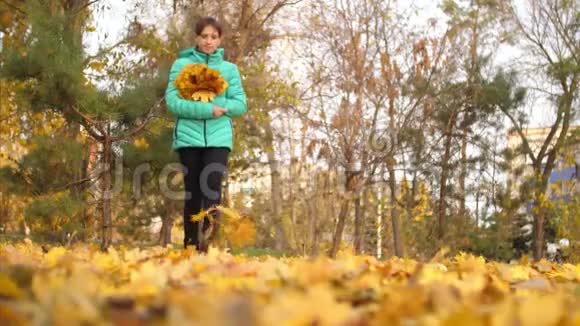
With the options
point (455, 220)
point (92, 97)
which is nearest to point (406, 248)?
point (455, 220)

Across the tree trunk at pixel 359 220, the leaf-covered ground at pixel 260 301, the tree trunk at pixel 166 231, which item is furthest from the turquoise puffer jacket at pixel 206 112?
the tree trunk at pixel 166 231

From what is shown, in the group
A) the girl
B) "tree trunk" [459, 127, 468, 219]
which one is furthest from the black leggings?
"tree trunk" [459, 127, 468, 219]

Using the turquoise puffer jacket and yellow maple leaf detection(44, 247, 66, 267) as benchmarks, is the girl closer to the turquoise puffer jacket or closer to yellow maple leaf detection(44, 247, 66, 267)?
the turquoise puffer jacket

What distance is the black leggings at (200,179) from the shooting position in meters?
4.71

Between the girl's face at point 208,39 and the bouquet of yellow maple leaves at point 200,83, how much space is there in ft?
0.56

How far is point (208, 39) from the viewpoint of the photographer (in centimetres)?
492

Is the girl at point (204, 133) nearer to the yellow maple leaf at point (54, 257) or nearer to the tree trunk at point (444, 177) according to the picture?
the yellow maple leaf at point (54, 257)

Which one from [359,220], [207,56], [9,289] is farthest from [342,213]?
[9,289]

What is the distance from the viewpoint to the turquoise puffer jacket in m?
4.75

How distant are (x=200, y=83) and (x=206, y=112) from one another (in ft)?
0.69

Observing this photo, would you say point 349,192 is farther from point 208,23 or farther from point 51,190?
point 208,23

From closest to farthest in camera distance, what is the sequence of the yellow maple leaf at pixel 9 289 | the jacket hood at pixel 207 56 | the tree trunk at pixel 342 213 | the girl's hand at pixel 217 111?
the yellow maple leaf at pixel 9 289
the girl's hand at pixel 217 111
the jacket hood at pixel 207 56
the tree trunk at pixel 342 213

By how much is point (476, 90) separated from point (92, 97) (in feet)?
37.3

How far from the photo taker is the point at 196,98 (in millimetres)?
4758
